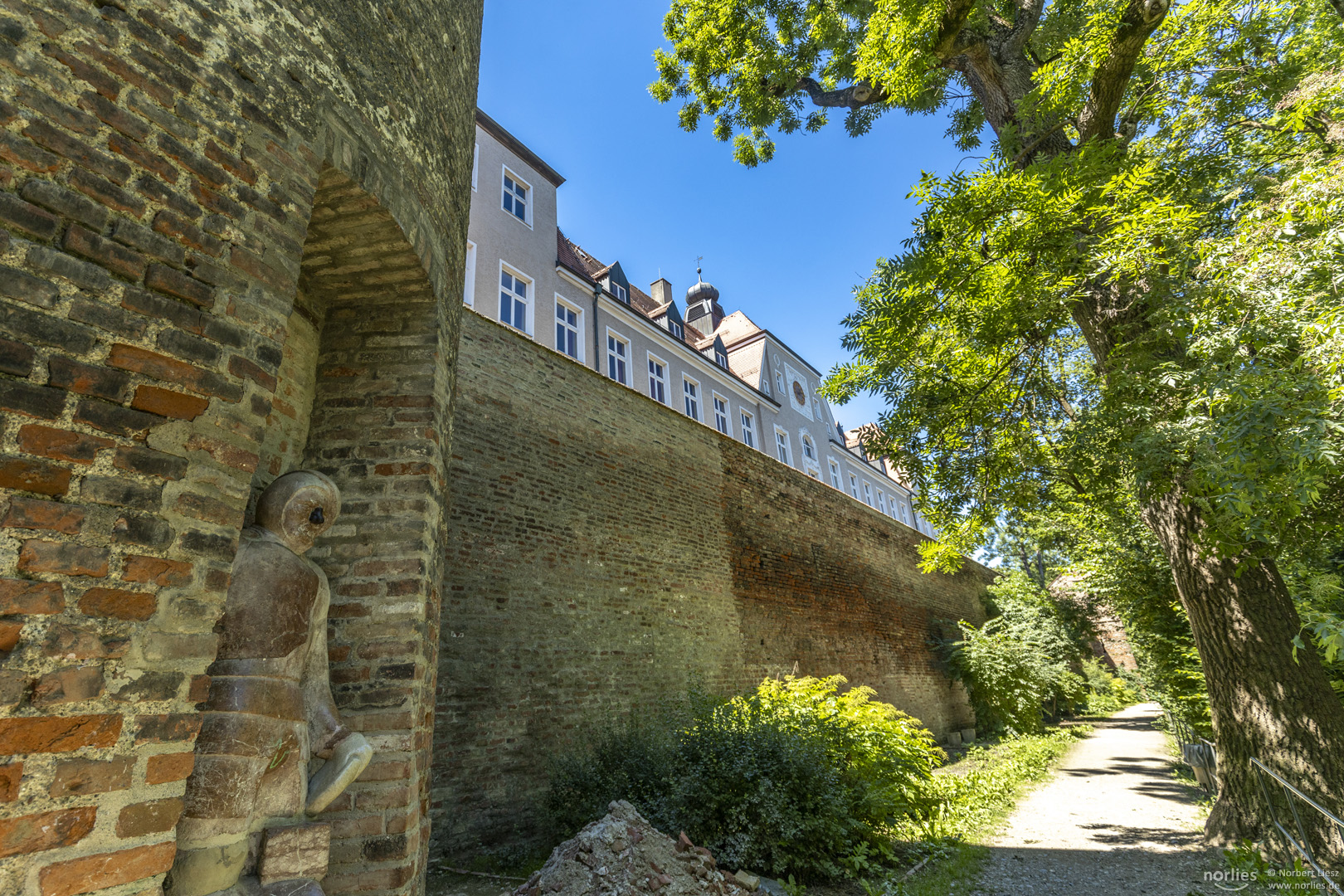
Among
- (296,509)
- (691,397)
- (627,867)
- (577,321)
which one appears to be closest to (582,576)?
(627,867)

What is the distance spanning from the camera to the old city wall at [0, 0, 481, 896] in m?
1.40

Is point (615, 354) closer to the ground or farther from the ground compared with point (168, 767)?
farther from the ground

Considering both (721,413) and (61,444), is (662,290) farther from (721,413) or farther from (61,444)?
(61,444)

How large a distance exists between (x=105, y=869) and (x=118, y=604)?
0.58 m

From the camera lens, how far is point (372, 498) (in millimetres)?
2826

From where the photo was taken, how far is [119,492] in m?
1.55

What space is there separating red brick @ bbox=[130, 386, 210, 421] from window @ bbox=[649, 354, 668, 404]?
14719 mm

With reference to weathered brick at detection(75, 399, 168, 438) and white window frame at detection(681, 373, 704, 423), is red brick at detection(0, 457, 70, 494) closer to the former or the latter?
weathered brick at detection(75, 399, 168, 438)

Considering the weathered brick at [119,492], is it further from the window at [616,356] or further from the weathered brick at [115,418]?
the window at [616,356]

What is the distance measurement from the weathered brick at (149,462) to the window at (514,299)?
11.4 m

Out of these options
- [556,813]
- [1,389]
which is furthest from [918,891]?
[1,389]

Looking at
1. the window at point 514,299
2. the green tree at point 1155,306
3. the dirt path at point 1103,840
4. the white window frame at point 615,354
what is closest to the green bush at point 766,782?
the dirt path at point 1103,840

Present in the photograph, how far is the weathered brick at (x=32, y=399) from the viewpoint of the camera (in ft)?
4.58

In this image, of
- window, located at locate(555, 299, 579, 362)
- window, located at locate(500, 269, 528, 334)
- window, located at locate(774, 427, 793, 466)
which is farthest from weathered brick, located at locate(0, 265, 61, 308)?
window, located at locate(774, 427, 793, 466)
